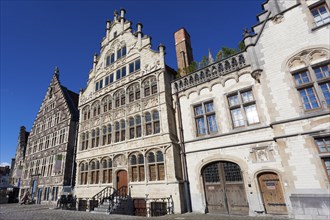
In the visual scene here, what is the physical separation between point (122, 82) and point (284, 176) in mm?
15670

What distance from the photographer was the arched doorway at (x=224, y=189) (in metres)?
11.1

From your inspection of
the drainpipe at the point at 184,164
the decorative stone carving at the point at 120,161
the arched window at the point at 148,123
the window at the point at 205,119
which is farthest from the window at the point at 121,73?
the window at the point at 205,119

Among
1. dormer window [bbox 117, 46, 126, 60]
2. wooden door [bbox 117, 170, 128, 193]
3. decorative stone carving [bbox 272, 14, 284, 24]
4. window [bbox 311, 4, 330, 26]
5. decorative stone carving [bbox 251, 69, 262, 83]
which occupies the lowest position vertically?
wooden door [bbox 117, 170, 128, 193]

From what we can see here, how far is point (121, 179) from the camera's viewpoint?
1628 cm

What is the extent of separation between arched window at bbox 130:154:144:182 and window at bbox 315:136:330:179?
11588 mm

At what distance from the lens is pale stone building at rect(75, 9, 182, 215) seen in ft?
45.9

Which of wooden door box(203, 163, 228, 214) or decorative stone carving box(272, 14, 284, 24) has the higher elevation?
decorative stone carving box(272, 14, 284, 24)

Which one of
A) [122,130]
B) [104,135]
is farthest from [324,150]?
[104,135]

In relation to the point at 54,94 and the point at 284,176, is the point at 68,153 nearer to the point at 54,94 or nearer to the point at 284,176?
the point at 54,94

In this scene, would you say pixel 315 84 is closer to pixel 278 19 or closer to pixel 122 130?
pixel 278 19

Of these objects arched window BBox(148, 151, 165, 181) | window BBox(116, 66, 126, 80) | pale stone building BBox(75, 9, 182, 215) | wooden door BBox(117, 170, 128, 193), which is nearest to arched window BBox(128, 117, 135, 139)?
pale stone building BBox(75, 9, 182, 215)

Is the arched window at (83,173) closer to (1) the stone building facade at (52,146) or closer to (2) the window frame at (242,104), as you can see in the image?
(1) the stone building facade at (52,146)

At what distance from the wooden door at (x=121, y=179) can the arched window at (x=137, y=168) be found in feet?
2.78

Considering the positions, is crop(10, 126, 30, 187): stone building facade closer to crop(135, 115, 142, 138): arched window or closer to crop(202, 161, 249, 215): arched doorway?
crop(135, 115, 142, 138): arched window
